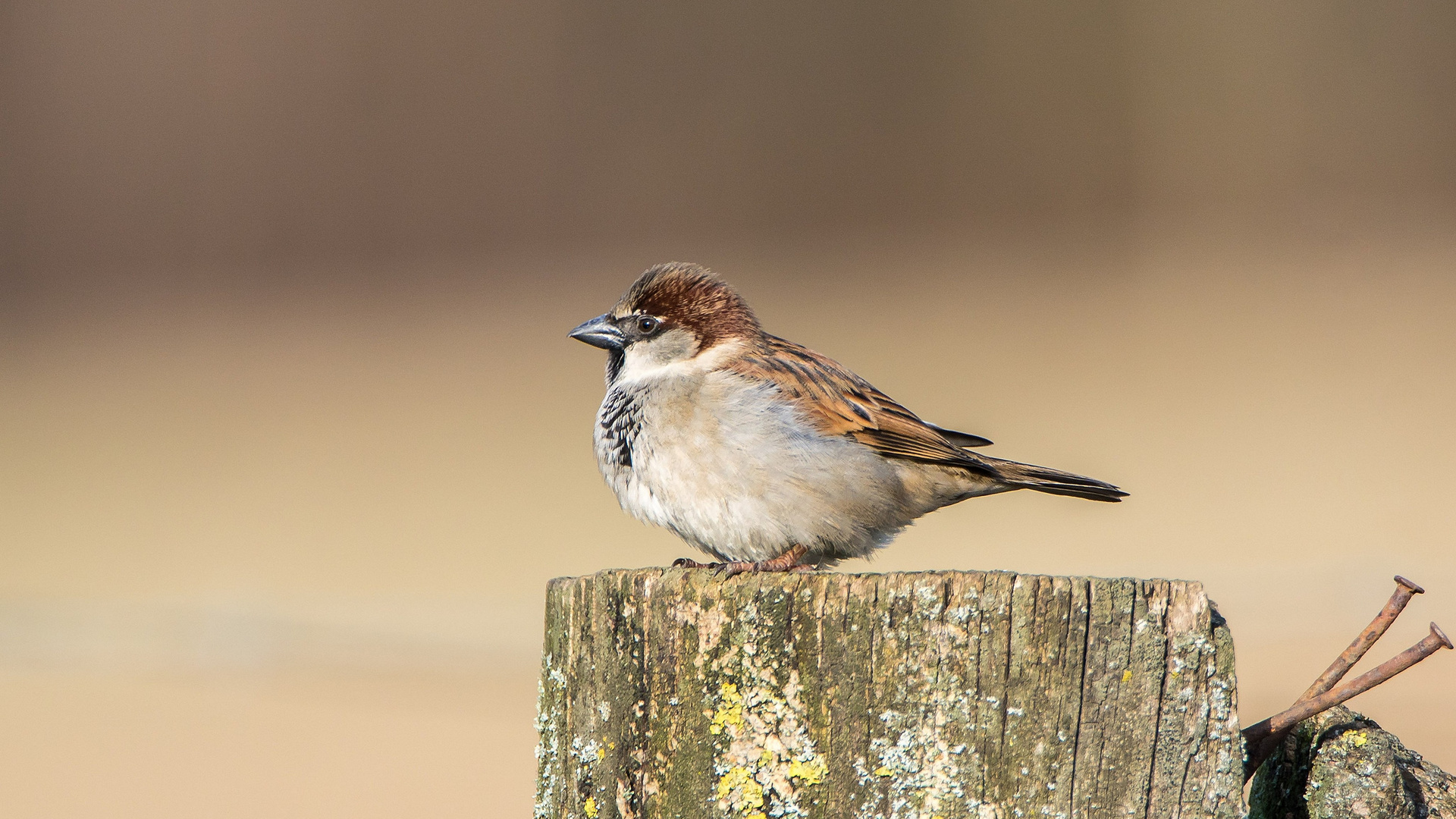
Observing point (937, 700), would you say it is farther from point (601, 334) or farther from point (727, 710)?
point (601, 334)

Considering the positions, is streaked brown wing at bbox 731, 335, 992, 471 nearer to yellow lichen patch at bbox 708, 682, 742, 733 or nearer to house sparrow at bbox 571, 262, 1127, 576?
house sparrow at bbox 571, 262, 1127, 576

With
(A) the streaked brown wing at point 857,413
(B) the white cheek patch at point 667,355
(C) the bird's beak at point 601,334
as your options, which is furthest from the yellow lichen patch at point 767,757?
(C) the bird's beak at point 601,334

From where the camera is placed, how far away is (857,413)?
9.50 ft

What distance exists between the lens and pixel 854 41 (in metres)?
5.47

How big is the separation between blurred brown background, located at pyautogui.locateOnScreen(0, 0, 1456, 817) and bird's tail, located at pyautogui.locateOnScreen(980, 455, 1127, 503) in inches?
89.3

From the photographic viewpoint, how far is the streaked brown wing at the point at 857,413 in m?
2.85

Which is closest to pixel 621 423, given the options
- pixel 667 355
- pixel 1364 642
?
pixel 667 355

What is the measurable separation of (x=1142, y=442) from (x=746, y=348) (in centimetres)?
312

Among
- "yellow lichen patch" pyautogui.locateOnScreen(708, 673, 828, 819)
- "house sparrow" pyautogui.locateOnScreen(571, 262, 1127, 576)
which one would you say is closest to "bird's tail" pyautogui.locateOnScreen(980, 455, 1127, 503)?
"house sparrow" pyautogui.locateOnScreen(571, 262, 1127, 576)

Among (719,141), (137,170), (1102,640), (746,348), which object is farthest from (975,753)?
(137,170)

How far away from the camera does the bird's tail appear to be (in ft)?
9.11

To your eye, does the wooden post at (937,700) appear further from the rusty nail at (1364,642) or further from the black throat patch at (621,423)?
the black throat patch at (621,423)

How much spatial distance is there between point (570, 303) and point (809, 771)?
472 centimetres

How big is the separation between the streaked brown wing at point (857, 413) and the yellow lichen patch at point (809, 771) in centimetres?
135
